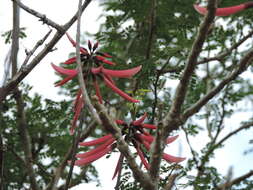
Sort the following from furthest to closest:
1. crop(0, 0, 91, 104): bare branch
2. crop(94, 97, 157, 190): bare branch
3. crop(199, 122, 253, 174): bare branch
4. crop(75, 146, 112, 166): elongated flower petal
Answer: crop(199, 122, 253, 174): bare branch
crop(0, 0, 91, 104): bare branch
crop(75, 146, 112, 166): elongated flower petal
crop(94, 97, 157, 190): bare branch

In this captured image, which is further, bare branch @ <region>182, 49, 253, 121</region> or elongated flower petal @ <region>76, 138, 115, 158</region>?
elongated flower petal @ <region>76, 138, 115, 158</region>

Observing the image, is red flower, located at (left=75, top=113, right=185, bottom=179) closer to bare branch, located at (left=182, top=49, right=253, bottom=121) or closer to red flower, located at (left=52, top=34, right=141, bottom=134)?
red flower, located at (left=52, top=34, right=141, bottom=134)

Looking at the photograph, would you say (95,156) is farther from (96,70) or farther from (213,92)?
(213,92)

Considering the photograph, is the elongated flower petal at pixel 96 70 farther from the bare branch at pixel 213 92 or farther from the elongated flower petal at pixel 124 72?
the bare branch at pixel 213 92

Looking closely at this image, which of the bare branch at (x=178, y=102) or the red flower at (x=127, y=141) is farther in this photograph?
the red flower at (x=127, y=141)

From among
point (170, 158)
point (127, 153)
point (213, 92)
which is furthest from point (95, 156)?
point (213, 92)

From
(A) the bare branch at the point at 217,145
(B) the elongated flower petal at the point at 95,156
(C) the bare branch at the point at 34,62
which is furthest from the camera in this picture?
(A) the bare branch at the point at 217,145

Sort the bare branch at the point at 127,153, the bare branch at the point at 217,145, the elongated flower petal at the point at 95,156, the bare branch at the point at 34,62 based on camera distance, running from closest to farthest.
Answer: the bare branch at the point at 127,153
the elongated flower petal at the point at 95,156
the bare branch at the point at 34,62
the bare branch at the point at 217,145

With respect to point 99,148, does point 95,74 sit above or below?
above

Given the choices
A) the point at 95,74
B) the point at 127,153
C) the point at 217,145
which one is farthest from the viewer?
the point at 217,145

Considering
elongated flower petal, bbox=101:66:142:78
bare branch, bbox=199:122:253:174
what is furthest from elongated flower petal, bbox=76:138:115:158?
bare branch, bbox=199:122:253:174

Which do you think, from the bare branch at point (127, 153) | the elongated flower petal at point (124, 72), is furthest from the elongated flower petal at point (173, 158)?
the bare branch at point (127, 153)

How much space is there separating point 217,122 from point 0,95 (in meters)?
3.04

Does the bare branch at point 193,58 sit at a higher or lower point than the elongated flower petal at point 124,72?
lower
